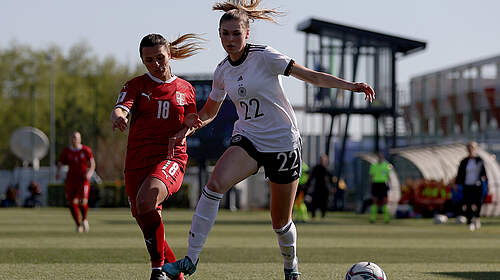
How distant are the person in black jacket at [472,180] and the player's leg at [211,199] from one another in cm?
1606

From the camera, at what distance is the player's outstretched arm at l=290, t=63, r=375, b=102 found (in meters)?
7.82

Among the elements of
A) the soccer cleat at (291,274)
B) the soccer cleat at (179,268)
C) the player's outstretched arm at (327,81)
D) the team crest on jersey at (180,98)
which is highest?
the player's outstretched arm at (327,81)

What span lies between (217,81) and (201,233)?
1.29m

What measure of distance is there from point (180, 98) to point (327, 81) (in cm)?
132

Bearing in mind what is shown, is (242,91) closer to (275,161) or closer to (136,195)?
(275,161)

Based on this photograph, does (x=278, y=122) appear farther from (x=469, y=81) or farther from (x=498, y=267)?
(x=469, y=81)

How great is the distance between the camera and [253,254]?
554 inches

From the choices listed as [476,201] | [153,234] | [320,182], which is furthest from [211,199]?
[320,182]

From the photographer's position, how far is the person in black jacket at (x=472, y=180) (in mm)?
23578

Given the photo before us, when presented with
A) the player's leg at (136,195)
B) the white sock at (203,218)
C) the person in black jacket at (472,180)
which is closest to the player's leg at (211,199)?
the white sock at (203,218)

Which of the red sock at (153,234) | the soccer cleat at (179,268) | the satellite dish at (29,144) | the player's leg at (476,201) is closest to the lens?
the soccer cleat at (179,268)

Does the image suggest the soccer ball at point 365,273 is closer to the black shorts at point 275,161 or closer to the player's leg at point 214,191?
the black shorts at point 275,161

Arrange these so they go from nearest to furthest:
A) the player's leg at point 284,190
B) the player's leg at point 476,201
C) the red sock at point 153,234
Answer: the player's leg at point 284,190
the red sock at point 153,234
the player's leg at point 476,201

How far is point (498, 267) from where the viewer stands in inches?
478
